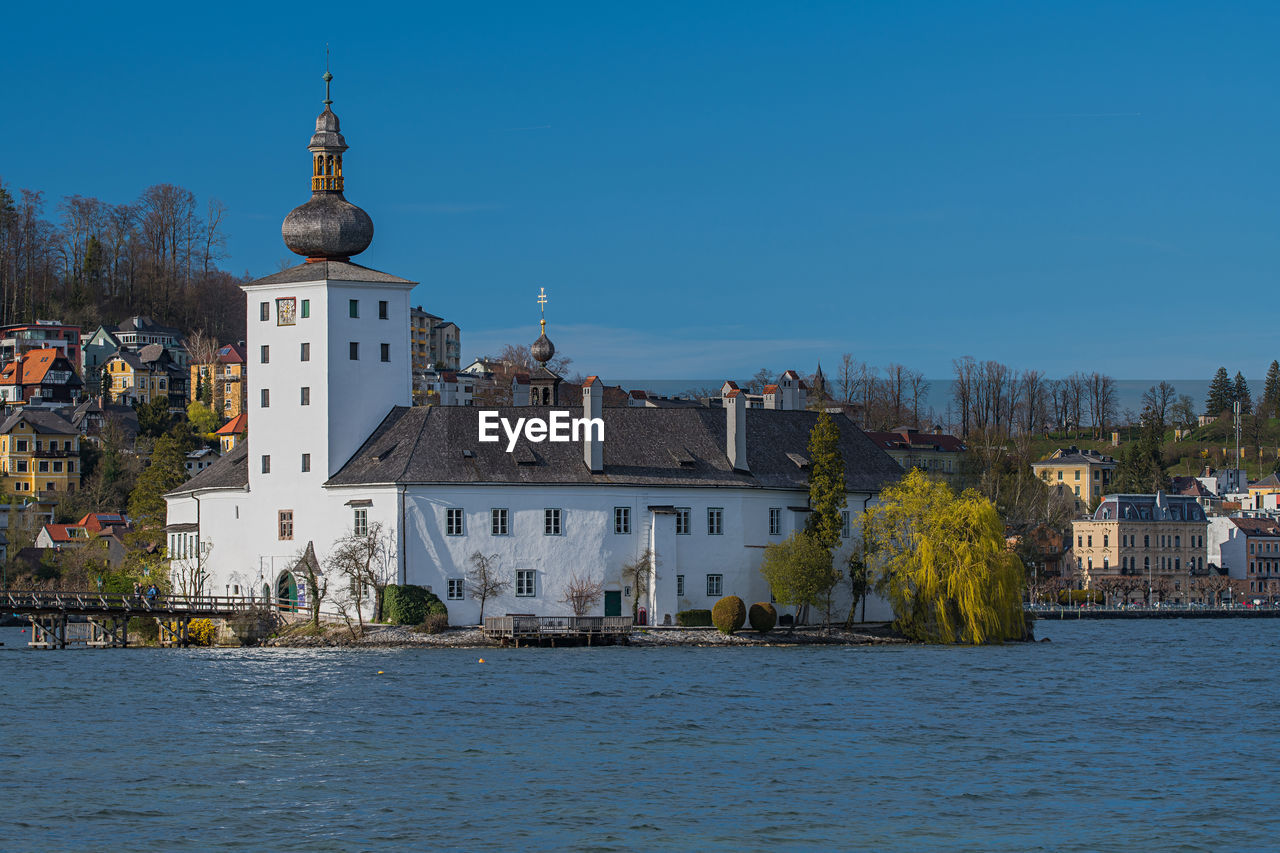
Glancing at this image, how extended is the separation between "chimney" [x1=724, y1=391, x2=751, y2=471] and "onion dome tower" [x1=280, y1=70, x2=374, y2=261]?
16265 millimetres

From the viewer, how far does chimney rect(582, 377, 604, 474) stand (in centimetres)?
6581

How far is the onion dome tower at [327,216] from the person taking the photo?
70.2 meters

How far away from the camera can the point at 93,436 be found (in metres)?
149

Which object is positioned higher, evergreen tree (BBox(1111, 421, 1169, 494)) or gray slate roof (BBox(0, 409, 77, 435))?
gray slate roof (BBox(0, 409, 77, 435))

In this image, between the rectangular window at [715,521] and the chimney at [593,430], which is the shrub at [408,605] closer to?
the chimney at [593,430]

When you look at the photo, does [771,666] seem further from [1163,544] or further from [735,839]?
[1163,544]

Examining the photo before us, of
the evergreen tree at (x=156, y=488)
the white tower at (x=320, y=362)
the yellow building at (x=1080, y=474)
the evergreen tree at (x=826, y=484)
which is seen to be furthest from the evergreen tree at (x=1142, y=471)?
the white tower at (x=320, y=362)

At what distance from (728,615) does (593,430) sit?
28.5 ft

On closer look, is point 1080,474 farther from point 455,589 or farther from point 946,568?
point 455,589

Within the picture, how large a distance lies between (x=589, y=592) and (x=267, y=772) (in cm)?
3351

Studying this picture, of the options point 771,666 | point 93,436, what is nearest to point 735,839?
point 771,666

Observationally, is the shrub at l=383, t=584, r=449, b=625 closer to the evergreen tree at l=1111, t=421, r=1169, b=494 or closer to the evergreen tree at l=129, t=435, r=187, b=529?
the evergreen tree at l=129, t=435, r=187, b=529

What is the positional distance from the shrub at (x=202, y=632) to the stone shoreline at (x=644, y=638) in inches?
115

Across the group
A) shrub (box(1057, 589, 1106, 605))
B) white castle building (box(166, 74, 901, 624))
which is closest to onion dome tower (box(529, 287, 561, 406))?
white castle building (box(166, 74, 901, 624))
